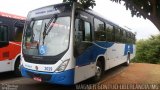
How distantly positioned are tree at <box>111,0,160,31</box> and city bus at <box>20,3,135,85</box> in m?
1.68

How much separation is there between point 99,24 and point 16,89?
14.2ft

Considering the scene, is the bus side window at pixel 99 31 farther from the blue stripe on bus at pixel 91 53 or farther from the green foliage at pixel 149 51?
the green foliage at pixel 149 51

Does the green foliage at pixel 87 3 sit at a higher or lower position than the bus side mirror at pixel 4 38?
higher

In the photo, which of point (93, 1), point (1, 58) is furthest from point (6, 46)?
point (93, 1)

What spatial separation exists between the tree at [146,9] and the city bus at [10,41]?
509 cm

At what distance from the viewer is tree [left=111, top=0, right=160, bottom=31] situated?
8.22m

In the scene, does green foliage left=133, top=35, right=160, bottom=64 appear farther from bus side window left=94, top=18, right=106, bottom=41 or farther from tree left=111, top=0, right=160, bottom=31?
tree left=111, top=0, right=160, bottom=31

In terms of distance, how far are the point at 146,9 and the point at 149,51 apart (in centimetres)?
1791

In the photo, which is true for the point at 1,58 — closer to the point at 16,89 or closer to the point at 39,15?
the point at 16,89

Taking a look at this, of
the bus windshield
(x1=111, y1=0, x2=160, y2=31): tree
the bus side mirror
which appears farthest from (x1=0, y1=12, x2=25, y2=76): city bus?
(x1=111, y1=0, x2=160, y2=31): tree

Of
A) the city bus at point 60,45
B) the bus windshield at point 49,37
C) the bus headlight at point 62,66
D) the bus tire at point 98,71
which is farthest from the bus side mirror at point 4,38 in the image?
the bus tire at point 98,71

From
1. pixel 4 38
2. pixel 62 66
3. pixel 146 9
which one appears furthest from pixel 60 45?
pixel 4 38

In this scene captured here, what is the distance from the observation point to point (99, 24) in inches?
442

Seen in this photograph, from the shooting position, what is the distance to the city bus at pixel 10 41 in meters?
10.8
